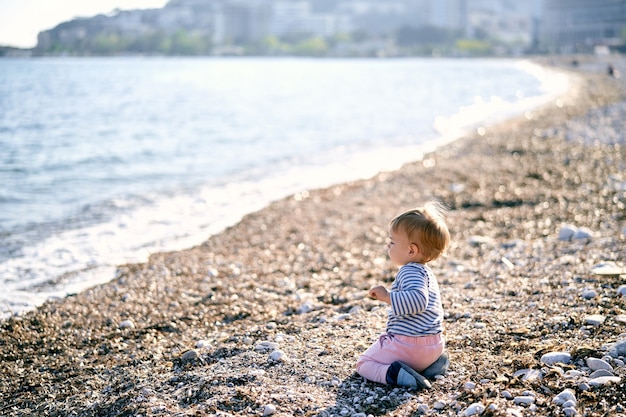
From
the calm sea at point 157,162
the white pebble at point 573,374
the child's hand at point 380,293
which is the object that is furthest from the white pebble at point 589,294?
the calm sea at point 157,162

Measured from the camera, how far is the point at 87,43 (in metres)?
88.2

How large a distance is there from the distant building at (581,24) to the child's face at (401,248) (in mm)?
140842

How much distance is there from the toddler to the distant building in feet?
462

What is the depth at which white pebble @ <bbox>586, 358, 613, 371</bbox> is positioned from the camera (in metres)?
4.00

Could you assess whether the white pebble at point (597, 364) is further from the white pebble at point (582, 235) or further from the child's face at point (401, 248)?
the white pebble at point (582, 235)

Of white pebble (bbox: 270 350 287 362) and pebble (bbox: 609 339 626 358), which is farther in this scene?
white pebble (bbox: 270 350 287 362)

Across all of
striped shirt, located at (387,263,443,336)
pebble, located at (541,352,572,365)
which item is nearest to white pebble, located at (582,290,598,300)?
pebble, located at (541,352,572,365)

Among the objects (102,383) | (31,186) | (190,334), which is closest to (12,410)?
(102,383)

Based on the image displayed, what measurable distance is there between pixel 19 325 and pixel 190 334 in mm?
1759

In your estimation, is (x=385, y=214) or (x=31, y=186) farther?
(x=31, y=186)

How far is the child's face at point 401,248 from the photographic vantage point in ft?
13.7

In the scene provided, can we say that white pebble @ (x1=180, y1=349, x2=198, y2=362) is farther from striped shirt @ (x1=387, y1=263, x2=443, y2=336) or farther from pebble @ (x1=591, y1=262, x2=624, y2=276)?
pebble @ (x1=591, y1=262, x2=624, y2=276)

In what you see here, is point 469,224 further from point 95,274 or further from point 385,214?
point 95,274

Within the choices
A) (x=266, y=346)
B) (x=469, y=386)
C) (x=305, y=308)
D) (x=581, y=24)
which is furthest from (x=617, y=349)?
(x=581, y=24)
